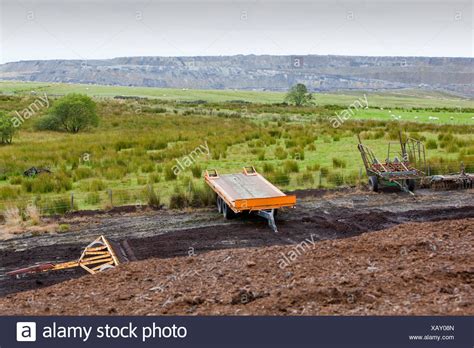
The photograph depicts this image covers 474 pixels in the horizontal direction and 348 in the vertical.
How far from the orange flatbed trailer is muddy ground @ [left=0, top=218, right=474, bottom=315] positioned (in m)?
3.28

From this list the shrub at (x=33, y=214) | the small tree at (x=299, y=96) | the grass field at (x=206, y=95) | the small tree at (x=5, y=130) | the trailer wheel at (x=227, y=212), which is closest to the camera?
the shrub at (x=33, y=214)

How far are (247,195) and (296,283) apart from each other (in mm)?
7393

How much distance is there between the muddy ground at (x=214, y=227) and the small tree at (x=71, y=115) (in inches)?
969

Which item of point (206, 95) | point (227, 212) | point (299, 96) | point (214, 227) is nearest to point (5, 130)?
point (227, 212)

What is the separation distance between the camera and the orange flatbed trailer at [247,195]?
14.8 m

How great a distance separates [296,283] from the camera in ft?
28.2

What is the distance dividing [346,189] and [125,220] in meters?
Answer: 7.90

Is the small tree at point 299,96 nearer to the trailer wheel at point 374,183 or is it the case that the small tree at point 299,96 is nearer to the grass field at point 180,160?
the grass field at point 180,160

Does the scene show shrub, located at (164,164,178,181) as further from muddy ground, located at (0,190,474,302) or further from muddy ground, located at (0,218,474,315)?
muddy ground, located at (0,218,474,315)

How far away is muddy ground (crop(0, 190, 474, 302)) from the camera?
13.0m

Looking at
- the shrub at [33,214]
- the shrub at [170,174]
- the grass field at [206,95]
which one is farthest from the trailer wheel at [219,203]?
the grass field at [206,95]

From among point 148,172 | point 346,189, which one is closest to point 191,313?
point 346,189

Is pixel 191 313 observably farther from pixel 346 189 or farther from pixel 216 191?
pixel 346 189

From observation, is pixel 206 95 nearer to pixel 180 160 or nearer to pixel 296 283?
pixel 180 160
